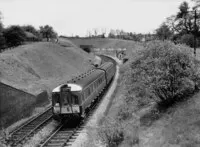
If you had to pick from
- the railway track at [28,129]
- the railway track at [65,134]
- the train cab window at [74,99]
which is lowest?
the railway track at [28,129]

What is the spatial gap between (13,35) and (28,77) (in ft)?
91.2

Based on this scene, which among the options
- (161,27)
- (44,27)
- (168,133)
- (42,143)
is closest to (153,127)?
(168,133)

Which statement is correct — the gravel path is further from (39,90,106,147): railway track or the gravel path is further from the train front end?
the train front end

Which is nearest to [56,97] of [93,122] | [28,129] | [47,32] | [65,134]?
[65,134]

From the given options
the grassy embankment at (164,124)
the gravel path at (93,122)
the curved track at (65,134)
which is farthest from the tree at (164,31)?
the grassy embankment at (164,124)

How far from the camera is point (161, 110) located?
16.2 meters

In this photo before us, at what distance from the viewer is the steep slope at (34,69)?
29.4 metres

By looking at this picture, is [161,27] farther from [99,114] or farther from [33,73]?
[99,114]

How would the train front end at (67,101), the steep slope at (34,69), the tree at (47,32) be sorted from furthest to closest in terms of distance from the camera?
the tree at (47,32)
the steep slope at (34,69)
the train front end at (67,101)

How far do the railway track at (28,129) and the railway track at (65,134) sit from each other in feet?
5.18

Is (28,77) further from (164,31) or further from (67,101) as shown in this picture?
(164,31)

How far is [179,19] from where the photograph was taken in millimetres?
59000

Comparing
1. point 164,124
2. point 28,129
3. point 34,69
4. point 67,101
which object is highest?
point 34,69

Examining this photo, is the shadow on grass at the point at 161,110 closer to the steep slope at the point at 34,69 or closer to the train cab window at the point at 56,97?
the train cab window at the point at 56,97
